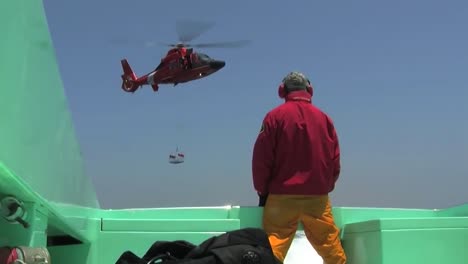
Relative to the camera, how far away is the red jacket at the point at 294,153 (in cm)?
433

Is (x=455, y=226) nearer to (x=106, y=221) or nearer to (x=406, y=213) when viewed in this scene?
(x=406, y=213)

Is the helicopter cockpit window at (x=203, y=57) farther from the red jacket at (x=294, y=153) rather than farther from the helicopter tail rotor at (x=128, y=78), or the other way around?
the red jacket at (x=294, y=153)

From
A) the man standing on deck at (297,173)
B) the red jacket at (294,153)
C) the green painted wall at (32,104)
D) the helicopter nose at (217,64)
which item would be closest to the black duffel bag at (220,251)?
the green painted wall at (32,104)

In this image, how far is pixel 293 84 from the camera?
475cm

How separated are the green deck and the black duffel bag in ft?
1.31

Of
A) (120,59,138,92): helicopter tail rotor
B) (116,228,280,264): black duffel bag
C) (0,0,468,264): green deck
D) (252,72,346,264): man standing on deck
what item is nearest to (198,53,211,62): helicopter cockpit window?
(120,59,138,92): helicopter tail rotor

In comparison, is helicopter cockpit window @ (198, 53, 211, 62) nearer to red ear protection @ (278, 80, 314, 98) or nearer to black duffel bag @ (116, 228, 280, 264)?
red ear protection @ (278, 80, 314, 98)

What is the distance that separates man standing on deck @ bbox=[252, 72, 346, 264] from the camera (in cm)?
421

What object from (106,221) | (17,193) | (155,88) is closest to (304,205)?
(106,221)

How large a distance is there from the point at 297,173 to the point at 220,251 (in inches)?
76.3

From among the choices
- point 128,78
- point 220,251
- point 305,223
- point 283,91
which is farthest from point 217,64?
point 220,251

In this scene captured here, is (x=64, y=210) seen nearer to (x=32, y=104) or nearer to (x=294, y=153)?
(x=32, y=104)

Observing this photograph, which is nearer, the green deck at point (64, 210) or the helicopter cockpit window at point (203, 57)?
the green deck at point (64, 210)

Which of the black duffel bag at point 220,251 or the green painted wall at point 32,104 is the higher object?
the green painted wall at point 32,104
